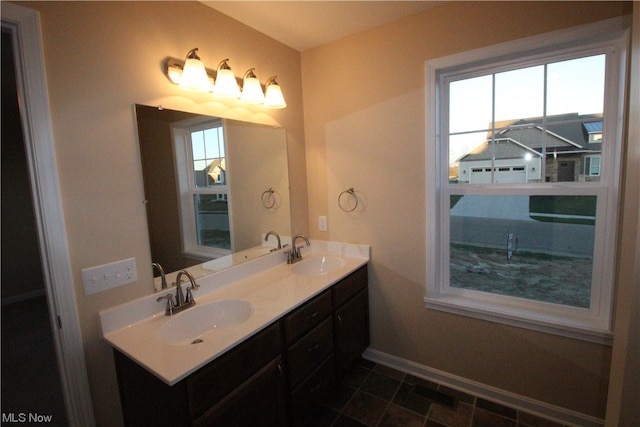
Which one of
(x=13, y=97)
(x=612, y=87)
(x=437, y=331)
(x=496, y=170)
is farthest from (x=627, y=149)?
(x=13, y=97)

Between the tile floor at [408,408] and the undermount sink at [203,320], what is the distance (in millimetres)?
842

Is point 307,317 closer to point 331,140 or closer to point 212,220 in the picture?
point 212,220

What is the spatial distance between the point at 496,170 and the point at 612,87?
0.63m

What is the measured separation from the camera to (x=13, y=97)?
302 centimetres

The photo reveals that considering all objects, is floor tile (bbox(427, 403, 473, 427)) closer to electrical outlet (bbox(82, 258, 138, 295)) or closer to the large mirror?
the large mirror

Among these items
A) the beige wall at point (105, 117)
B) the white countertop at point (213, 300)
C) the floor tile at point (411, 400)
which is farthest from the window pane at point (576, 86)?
the beige wall at point (105, 117)

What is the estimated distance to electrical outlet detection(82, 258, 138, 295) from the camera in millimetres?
1230

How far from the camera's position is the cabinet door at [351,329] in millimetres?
1889

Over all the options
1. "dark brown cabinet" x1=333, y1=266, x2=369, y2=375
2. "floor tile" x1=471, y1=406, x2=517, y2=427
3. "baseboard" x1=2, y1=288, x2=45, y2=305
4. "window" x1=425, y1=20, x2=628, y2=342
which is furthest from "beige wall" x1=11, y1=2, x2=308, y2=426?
"baseboard" x1=2, y1=288, x2=45, y2=305

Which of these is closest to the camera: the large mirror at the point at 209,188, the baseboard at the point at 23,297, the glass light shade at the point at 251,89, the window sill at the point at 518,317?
the large mirror at the point at 209,188

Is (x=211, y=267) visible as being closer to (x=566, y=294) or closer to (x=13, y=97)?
(x=566, y=294)

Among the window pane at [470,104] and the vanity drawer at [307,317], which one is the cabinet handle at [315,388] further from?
the window pane at [470,104]

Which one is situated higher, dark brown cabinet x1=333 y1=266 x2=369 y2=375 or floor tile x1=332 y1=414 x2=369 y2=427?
dark brown cabinet x1=333 y1=266 x2=369 y2=375

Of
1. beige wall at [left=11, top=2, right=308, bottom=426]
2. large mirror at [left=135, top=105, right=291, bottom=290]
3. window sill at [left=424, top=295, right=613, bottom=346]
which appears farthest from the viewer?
window sill at [left=424, top=295, right=613, bottom=346]
